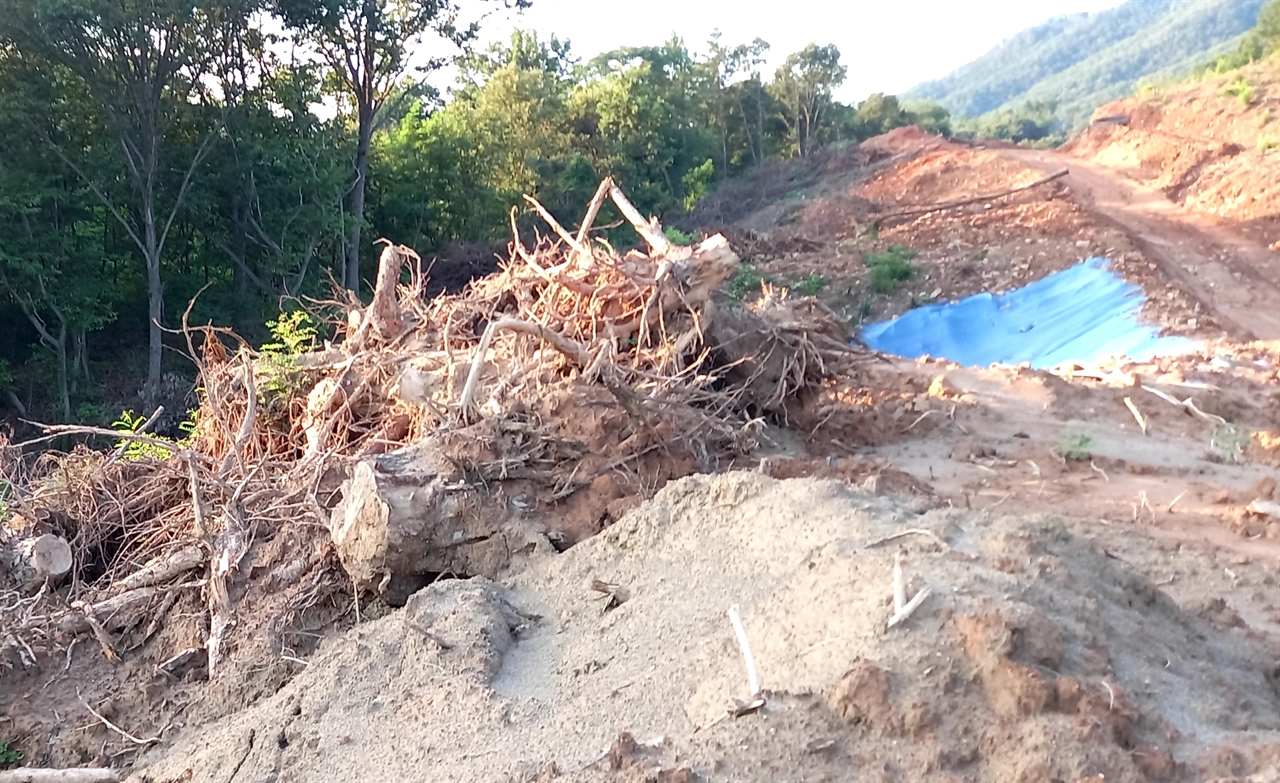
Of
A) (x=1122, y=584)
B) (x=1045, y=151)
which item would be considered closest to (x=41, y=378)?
(x=1122, y=584)

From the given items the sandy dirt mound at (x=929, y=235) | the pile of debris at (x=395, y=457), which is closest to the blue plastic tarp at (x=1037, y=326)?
the sandy dirt mound at (x=929, y=235)

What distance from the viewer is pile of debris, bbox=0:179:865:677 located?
3.97 m

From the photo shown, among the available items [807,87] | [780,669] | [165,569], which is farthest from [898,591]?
[807,87]

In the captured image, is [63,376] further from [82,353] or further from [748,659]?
[748,659]

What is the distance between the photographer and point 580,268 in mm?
5793

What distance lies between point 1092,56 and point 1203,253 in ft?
322

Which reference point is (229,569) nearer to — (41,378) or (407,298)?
(407,298)

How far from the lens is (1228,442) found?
600 centimetres

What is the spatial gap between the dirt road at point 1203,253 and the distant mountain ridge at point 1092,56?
5031 centimetres

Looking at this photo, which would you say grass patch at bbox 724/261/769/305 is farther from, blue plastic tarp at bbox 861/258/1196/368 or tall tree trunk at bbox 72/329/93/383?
tall tree trunk at bbox 72/329/93/383

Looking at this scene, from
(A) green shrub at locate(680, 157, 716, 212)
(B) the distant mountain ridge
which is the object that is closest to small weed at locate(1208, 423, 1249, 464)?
(A) green shrub at locate(680, 157, 716, 212)

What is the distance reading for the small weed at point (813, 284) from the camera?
13578 millimetres

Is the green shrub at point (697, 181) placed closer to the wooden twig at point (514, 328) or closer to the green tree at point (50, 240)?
the green tree at point (50, 240)

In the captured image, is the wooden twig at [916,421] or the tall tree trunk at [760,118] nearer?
the wooden twig at [916,421]
